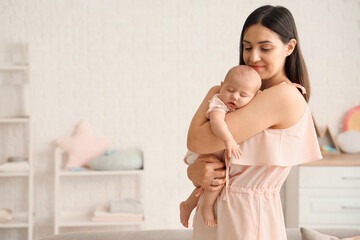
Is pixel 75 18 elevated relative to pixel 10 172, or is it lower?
elevated

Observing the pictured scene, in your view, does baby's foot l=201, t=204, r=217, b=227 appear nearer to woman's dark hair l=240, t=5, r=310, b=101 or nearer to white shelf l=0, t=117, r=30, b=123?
woman's dark hair l=240, t=5, r=310, b=101

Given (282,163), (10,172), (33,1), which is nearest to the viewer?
(282,163)

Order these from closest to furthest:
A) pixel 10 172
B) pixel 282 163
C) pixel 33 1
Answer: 1. pixel 282 163
2. pixel 10 172
3. pixel 33 1

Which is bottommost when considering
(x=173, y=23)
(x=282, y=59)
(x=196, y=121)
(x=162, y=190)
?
(x=162, y=190)

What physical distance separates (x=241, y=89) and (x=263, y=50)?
14 cm

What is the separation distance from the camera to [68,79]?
3807 mm

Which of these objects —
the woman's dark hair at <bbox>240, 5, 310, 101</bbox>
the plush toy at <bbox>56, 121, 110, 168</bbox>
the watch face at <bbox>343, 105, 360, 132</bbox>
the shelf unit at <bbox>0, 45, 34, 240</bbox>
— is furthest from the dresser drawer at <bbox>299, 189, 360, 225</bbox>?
the woman's dark hair at <bbox>240, 5, 310, 101</bbox>

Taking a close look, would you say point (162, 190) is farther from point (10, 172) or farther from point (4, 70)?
point (4, 70)

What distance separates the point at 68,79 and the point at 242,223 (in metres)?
2.69

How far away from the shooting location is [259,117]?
135 cm

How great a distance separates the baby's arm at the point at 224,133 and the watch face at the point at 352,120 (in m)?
2.85

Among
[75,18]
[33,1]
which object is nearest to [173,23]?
[75,18]

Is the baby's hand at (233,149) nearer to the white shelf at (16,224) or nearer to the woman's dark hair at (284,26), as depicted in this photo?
the woman's dark hair at (284,26)

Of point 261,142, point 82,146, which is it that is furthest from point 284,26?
point 82,146
